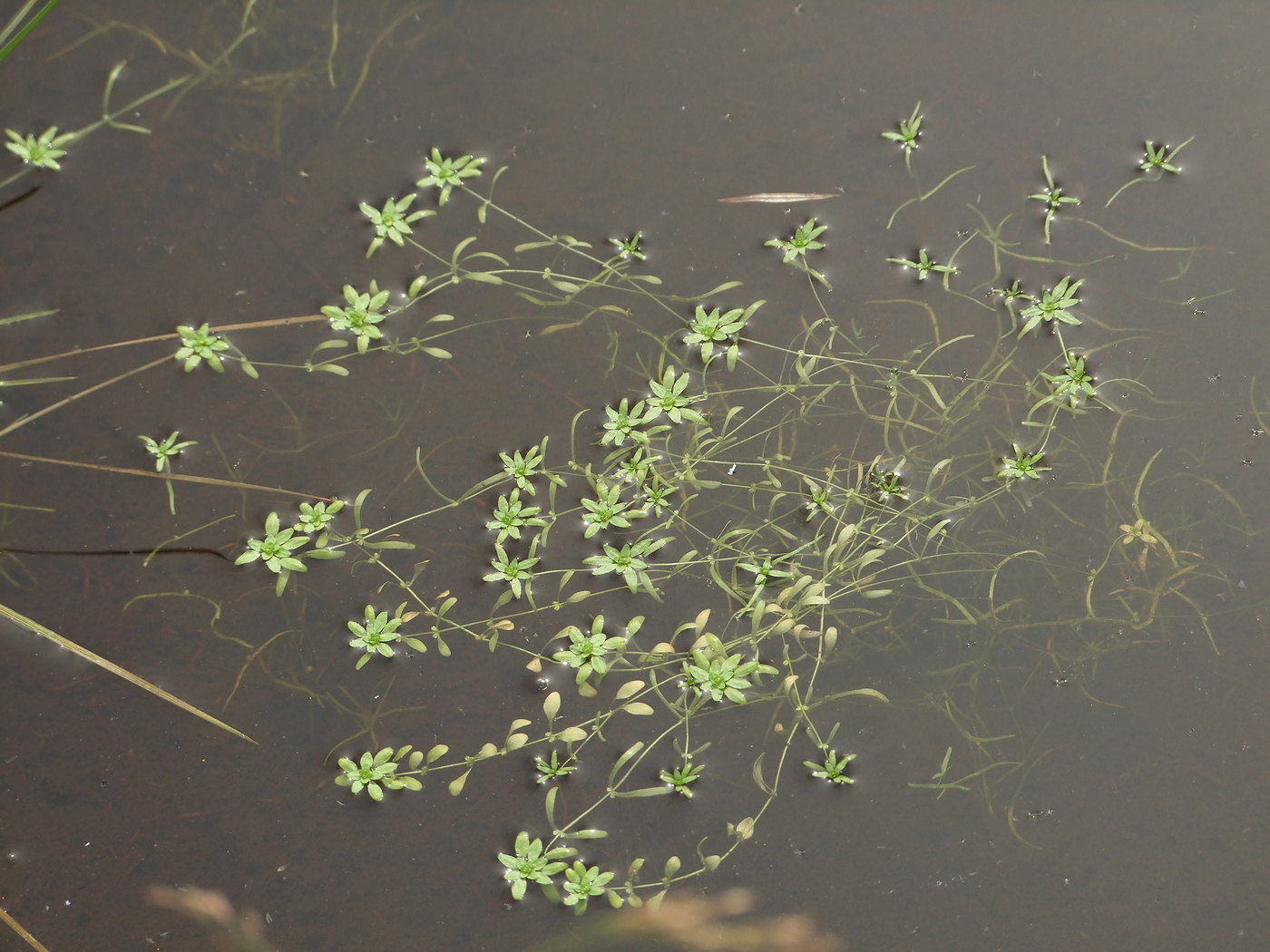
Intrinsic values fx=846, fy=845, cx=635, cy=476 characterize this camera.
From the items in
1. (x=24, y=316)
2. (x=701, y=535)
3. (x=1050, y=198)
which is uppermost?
(x=24, y=316)

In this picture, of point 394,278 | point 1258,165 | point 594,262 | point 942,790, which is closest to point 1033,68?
point 1258,165

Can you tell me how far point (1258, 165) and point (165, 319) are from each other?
2577mm

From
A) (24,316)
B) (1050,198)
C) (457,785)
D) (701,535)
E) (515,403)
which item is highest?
(24,316)

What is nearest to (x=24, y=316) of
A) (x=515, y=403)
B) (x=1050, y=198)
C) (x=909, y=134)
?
(x=515, y=403)

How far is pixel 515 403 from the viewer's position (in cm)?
195

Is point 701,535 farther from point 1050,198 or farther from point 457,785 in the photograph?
point 1050,198

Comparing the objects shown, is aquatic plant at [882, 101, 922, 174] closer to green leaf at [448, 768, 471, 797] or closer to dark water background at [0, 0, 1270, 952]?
dark water background at [0, 0, 1270, 952]

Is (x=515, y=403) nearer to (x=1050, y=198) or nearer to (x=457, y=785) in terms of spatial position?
(x=457, y=785)

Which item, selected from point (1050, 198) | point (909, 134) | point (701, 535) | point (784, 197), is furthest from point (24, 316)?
point (1050, 198)

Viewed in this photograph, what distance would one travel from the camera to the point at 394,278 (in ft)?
6.44

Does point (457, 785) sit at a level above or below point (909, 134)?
below

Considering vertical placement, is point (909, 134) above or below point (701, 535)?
above

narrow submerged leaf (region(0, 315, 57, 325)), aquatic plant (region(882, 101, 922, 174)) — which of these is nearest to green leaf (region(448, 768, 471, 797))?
narrow submerged leaf (region(0, 315, 57, 325))

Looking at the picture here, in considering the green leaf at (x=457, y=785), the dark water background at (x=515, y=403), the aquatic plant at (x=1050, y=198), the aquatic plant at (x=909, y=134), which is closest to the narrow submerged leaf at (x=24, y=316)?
the dark water background at (x=515, y=403)
